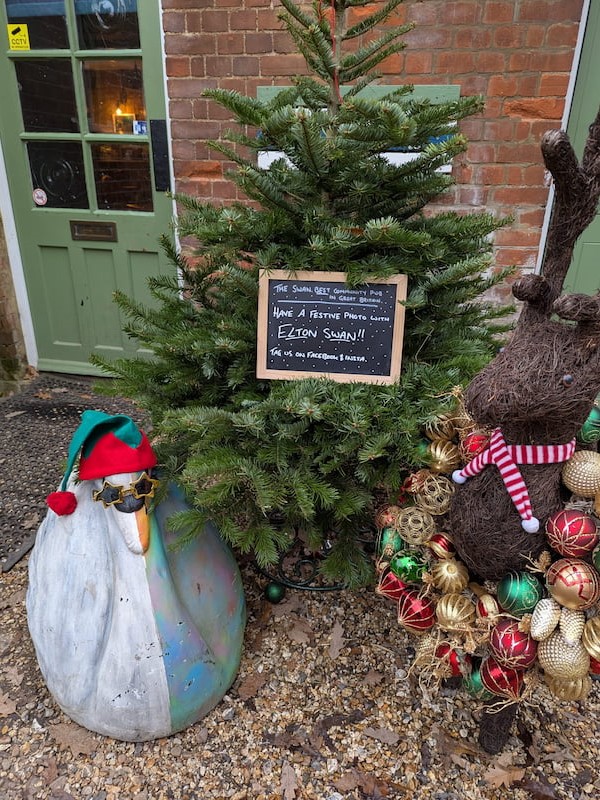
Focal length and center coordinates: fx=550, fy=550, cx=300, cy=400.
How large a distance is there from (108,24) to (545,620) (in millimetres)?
3841

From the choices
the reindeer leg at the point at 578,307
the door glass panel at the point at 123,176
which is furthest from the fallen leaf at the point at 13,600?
the door glass panel at the point at 123,176

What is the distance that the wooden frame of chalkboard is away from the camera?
5.07 ft

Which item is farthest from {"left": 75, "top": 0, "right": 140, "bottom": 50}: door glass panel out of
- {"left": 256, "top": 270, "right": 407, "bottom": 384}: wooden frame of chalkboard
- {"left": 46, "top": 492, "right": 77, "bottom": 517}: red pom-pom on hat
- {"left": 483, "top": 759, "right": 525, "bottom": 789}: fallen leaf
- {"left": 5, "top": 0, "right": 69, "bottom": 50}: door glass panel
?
{"left": 483, "top": 759, "right": 525, "bottom": 789}: fallen leaf

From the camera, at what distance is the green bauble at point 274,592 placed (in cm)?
213

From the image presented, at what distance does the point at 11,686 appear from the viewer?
1.86 m

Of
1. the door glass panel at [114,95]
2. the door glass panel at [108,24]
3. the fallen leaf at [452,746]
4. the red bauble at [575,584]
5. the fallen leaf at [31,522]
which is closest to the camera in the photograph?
the red bauble at [575,584]

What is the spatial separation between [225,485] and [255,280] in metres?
0.59

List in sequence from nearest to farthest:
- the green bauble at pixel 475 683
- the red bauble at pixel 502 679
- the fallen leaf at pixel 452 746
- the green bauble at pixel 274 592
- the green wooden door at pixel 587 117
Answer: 1. the red bauble at pixel 502 679
2. the green bauble at pixel 475 683
3. the fallen leaf at pixel 452 746
4. the green bauble at pixel 274 592
5. the green wooden door at pixel 587 117

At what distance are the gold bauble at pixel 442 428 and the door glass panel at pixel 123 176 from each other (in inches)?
115

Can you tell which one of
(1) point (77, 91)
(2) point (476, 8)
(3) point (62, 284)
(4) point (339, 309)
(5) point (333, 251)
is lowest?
(3) point (62, 284)

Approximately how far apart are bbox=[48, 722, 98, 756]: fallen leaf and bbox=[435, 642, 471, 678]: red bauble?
1081 mm

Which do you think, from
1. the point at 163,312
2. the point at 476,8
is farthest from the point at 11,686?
the point at 476,8

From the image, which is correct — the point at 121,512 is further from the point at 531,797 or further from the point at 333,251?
the point at 531,797

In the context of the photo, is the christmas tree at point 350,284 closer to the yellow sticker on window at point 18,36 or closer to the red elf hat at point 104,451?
the red elf hat at point 104,451
